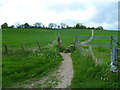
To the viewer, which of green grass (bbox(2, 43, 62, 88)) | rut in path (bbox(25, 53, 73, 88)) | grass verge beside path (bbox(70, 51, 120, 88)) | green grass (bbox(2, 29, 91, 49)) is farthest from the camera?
green grass (bbox(2, 29, 91, 49))

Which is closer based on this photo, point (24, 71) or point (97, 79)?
point (97, 79)

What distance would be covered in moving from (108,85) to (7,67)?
5.70m

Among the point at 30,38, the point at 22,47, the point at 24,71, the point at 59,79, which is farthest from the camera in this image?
the point at 30,38

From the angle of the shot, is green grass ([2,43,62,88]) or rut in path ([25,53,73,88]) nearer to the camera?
rut in path ([25,53,73,88])

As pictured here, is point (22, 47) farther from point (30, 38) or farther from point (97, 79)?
point (30, 38)

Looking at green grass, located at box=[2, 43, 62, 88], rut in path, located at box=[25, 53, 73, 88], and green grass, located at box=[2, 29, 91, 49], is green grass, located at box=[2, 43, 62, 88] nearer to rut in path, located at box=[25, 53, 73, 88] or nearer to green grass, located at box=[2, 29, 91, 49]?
rut in path, located at box=[25, 53, 73, 88]

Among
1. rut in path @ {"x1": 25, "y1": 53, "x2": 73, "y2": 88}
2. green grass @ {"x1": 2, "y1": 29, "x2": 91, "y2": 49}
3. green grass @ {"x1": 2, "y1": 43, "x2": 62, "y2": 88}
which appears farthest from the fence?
rut in path @ {"x1": 25, "y1": 53, "x2": 73, "y2": 88}

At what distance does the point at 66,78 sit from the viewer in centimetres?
742

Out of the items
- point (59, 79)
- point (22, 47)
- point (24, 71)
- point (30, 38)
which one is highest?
point (30, 38)

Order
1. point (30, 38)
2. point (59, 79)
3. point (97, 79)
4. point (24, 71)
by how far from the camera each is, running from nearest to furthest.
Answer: point (97, 79)
point (59, 79)
point (24, 71)
point (30, 38)

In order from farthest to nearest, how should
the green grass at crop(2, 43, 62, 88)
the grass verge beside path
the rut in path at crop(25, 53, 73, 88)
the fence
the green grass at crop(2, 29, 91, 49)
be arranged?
the green grass at crop(2, 29, 91, 49) < the fence < the green grass at crop(2, 43, 62, 88) < the rut in path at crop(25, 53, 73, 88) < the grass verge beside path

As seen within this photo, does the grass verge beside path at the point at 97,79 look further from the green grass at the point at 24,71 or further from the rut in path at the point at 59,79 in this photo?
the green grass at the point at 24,71

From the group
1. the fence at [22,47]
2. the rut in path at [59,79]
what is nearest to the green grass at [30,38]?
the fence at [22,47]

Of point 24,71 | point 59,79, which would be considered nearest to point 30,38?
point 24,71
